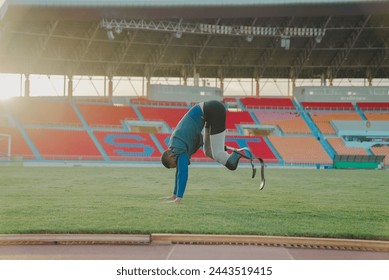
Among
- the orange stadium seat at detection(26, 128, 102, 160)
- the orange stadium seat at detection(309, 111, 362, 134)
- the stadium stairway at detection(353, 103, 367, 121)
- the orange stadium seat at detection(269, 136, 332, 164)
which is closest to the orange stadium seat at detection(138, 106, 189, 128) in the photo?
the orange stadium seat at detection(26, 128, 102, 160)

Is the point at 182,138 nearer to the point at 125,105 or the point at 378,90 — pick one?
the point at 125,105

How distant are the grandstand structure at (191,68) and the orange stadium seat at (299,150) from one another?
3.2 inches

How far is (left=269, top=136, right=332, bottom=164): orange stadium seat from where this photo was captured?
105 feet

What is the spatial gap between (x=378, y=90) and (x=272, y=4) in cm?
1990

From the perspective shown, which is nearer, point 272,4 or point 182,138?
point 182,138

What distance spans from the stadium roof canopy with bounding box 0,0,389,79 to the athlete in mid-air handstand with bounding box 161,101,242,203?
62.9ft

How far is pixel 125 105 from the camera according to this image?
37.0 metres

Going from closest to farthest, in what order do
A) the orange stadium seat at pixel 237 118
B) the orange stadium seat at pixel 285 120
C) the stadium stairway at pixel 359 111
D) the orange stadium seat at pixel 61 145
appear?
the orange stadium seat at pixel 61 145 < the orange stadium seat at pixel 285 120 < the orange stadium seat at pixel 237 118 < the stadium stairway at pixel 359 111

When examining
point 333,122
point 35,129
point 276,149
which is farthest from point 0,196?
point 333,122

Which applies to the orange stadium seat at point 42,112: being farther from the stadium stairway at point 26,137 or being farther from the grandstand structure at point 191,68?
the stadium stairway at point 26,137

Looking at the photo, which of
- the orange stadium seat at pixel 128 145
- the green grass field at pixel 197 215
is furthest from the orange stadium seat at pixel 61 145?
the green grass field at pixel 197 215

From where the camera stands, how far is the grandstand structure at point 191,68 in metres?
27.6

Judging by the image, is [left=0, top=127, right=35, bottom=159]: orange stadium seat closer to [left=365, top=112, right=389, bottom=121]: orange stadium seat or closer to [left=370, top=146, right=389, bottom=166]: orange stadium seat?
[left=370, top=146, right=389, bottom=166]: orange stadium seat

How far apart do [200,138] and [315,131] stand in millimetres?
29992
